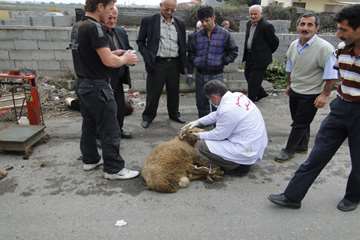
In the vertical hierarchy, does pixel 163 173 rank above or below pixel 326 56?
below

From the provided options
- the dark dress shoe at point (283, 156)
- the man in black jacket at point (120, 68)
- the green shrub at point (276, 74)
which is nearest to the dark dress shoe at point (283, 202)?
the dark dress shoe at point (283, 156)

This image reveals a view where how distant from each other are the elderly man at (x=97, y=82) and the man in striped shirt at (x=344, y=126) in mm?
1728

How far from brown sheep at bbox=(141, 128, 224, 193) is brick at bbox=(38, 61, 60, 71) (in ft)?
13.9

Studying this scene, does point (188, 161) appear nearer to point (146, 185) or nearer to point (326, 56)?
point (146, 185)

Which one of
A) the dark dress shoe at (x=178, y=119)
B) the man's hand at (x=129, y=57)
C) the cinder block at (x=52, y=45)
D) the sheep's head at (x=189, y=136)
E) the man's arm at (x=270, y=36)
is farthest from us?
the cinder block at (x=52, y=45)

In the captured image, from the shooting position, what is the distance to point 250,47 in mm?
6172

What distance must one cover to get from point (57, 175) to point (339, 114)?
9.94ft

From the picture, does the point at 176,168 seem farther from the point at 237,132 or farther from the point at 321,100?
the point at 321,100

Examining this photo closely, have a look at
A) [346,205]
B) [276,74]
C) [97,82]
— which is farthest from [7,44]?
[346,205]

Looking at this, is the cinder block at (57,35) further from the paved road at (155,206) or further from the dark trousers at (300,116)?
the dark trousers at (300,116)

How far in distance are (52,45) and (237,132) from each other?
192 inches

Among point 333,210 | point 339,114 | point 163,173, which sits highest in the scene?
point 339,114

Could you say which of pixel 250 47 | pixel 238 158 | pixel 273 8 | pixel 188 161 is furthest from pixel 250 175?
pixel 273 8

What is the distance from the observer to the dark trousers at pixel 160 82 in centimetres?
528
